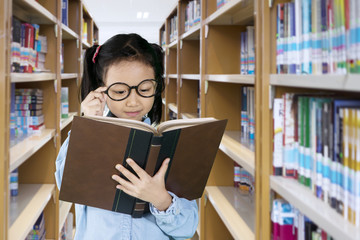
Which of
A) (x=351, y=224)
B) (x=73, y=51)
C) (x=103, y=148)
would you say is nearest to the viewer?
(x=351, y=224)

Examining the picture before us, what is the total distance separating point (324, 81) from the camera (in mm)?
1000

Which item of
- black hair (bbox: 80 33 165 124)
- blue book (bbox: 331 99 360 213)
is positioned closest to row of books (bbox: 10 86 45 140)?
black hair (bbox: 80 33 165 124)

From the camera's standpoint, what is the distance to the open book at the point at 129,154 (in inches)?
49.6

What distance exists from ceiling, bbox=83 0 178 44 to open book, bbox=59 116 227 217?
18.5 feet

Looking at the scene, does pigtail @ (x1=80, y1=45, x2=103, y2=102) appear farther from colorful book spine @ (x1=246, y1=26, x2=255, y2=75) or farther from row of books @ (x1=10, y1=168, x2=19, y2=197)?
colorful book spine @ (x1=246, y1=26, x2=255, y2=75)

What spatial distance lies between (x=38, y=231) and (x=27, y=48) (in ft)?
3.58

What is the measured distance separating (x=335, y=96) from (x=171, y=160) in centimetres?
54

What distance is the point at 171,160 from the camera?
1359 millimetres

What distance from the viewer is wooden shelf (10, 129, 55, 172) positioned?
1713mm

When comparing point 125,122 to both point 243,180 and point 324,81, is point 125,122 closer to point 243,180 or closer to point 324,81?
point 324,81

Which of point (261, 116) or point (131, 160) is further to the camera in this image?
point (261, 116)

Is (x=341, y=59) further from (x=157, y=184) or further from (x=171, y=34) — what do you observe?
(x=171, y=34)

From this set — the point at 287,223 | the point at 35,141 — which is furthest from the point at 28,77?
the point at 287,223

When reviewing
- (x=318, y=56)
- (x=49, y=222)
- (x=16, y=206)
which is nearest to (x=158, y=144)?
Answer: (x=318, y=56)
